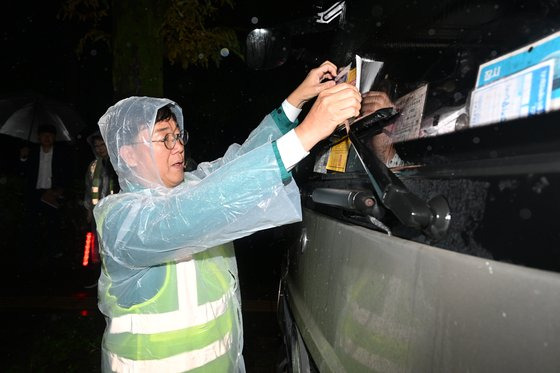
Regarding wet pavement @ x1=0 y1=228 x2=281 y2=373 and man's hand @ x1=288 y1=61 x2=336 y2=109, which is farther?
wet pavement @ x1=0 y1=228 x2=281 y2=373

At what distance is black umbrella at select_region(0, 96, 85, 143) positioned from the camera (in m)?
6.02

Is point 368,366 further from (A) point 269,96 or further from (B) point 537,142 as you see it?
(A) point 269,96

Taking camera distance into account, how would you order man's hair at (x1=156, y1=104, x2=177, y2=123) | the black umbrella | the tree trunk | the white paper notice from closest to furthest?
the white paper notice < man's hair at (x1=156, y1=104, x2=177, y2=123) < the tree trunk < the black umbrella

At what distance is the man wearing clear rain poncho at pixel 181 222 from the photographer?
1.18 meters

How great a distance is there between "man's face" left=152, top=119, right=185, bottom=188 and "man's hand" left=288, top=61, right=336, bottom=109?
571 mm

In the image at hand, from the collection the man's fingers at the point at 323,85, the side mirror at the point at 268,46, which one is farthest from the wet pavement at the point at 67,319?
the side mirror at the point at 268,46

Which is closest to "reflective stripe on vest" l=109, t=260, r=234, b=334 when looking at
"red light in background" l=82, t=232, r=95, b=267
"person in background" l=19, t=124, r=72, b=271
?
"red light in background" l=82, t=232, r=95, b=267

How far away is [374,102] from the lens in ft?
4.66

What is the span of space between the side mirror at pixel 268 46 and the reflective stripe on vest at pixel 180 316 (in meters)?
0.97

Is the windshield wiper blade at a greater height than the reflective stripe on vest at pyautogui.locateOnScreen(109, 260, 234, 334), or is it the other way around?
the windshield wiper blade

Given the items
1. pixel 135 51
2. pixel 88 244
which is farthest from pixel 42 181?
pixel 135 51

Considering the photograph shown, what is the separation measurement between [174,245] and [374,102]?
817 millimetres

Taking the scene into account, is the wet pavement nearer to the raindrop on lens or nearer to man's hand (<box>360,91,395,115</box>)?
man's hand (<box>360,91,395,115</box>)

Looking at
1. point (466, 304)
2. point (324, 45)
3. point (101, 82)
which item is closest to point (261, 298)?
point (324, 45)
